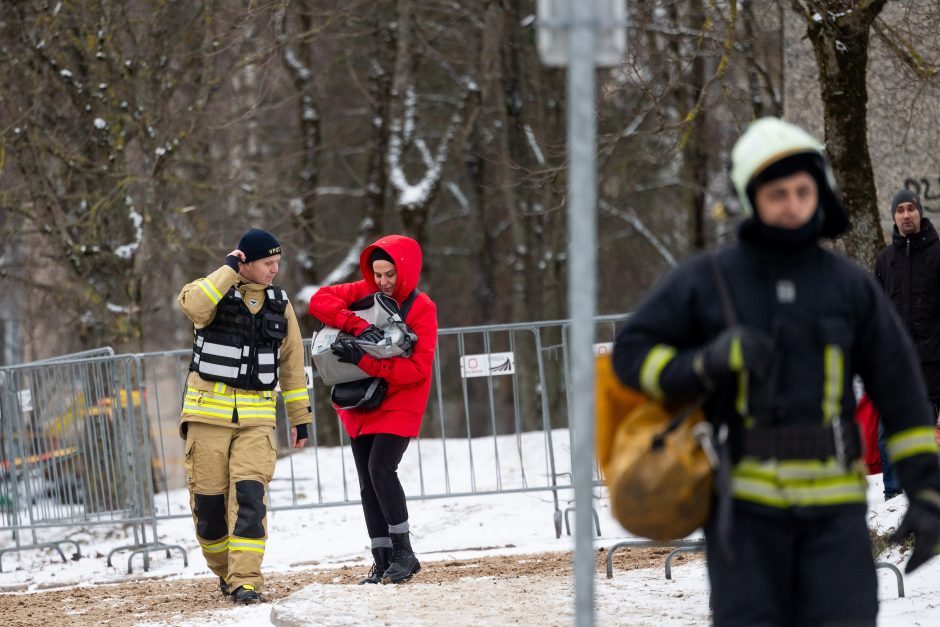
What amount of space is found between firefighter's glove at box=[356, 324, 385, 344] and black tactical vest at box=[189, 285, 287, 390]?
0.46 meters

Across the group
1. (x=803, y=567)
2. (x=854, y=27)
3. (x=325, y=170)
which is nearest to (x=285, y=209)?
(x=325, y=170)

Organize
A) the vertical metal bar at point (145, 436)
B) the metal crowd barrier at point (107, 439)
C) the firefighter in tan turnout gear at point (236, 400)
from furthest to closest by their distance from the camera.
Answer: the metal crowd barrier at point (107, 439)
the vertical metal bar at point (145, 436)
the firefighter in tan turnout gear at point (236, 400)

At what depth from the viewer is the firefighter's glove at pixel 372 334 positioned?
7488mm

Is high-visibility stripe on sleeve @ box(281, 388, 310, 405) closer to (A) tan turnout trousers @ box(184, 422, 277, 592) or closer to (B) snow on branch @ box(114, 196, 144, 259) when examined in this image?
(A) tan turnout trousers @ box(184, 422, 277, 592)

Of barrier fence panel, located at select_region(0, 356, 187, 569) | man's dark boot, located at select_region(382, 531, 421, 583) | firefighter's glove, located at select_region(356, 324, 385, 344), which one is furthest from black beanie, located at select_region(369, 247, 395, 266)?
barrier fence panel, located at select_region(0, 356, 187, 569)

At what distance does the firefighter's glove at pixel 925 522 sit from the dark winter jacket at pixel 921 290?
5.28 metres

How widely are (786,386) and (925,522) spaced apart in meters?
0.49

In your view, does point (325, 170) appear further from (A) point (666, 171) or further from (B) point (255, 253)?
(B) point (255, 253)

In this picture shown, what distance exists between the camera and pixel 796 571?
3.31 meters

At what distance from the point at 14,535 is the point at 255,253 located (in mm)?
5393

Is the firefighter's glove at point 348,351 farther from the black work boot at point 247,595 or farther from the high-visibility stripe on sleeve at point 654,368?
the high-visibility stripe on sleeve at point 654,368

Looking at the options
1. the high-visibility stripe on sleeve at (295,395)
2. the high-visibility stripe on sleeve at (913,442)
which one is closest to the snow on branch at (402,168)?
the high-visibility stripe on sleeve at (295,395)

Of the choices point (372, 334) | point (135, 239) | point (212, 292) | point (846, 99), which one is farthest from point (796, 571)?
point (135, 239)

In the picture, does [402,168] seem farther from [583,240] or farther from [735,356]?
[583,240]
